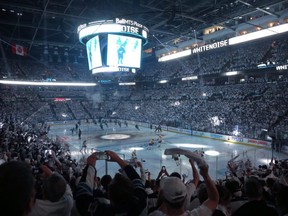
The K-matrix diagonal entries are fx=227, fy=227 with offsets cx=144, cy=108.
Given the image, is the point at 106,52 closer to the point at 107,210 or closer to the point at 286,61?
the point at 107,210

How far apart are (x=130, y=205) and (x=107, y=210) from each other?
22 centimetres

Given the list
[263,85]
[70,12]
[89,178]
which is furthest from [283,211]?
[263,85]

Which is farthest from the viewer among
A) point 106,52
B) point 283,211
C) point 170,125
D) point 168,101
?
point 168,101

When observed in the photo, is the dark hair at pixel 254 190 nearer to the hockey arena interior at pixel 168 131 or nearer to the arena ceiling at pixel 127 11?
the hockey arena interior at pixel 168 131

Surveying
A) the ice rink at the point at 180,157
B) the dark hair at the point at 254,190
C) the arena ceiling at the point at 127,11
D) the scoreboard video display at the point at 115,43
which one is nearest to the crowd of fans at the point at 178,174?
the dark hair at the point at 254,190

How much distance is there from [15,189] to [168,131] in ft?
123

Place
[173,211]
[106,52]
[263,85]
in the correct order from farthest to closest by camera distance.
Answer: [263,85]
[106,52]
[173,211]

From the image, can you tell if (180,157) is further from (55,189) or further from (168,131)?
(168,131)

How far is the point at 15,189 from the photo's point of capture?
1360 mm

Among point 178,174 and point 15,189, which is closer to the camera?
point 15,189

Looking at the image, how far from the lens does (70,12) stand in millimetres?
27500

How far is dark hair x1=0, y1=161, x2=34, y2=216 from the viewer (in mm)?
1339

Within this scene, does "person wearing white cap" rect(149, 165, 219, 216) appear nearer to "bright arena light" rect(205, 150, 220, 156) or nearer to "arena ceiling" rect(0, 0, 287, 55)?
"arena ceiling" rect(0, 0, 287, 55)

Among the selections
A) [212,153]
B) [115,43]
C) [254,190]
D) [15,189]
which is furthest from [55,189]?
[212,153]
